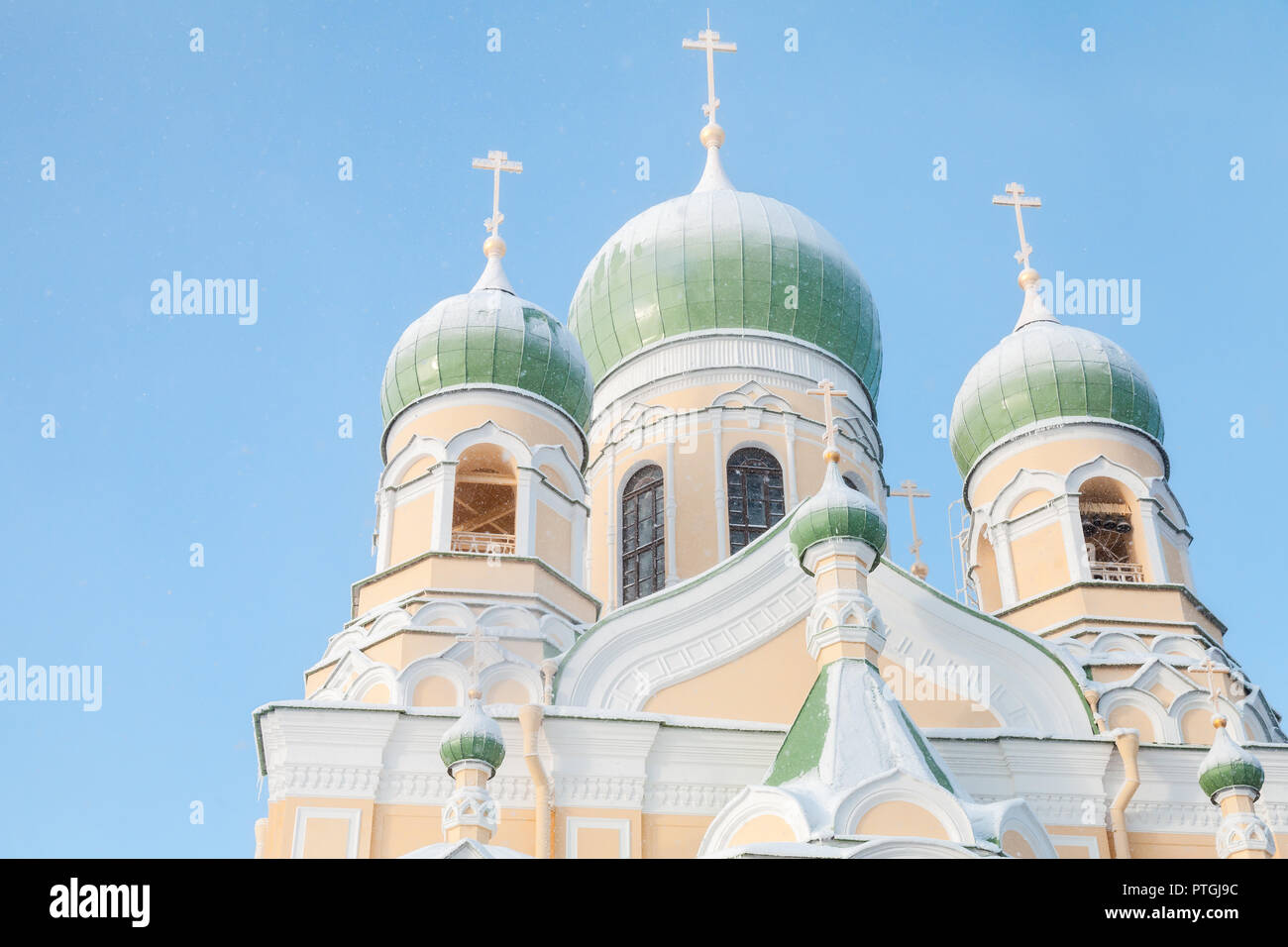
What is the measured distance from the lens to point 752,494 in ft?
44.9

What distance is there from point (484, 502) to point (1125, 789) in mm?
5414

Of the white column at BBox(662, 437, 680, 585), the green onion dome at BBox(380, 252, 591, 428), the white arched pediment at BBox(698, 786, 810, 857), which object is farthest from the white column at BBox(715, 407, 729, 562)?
the white arched pediment at BBox(698, 786, 810, 857)

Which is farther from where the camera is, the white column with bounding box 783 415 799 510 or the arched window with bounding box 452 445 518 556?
the white column with bounding box 783 415 799 510

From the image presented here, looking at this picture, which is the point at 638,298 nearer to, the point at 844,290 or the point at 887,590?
the point at 844,290

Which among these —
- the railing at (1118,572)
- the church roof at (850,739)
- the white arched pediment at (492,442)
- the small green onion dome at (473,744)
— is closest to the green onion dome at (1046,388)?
the railing at (1118,572)

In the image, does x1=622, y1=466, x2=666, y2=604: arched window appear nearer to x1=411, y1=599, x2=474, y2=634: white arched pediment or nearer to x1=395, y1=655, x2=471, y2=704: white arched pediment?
x1=411, y1=599, x2=474, y2=634: white arched pediment

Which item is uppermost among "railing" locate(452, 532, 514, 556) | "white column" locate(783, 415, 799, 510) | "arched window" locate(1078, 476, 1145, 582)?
"white column" locate(783, 415, 799, 510)

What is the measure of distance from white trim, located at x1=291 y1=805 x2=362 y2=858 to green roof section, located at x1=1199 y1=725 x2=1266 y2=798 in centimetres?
479

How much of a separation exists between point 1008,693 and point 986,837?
2871 millimetres

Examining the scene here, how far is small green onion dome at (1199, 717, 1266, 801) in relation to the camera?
28.1 ft

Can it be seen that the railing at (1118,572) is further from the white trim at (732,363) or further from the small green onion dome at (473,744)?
the small green onion dome at (473,744)

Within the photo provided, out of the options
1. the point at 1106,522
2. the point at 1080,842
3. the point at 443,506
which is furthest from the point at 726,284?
the point at 1080,842

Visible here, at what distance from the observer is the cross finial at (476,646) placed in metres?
9.66

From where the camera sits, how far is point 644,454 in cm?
1405
